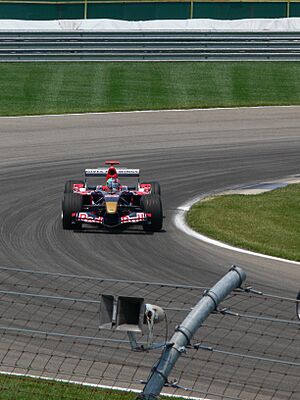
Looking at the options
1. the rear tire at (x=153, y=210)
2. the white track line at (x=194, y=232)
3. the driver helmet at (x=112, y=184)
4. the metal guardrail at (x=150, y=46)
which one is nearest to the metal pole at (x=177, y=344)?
the white track line at (x=194, y=232)

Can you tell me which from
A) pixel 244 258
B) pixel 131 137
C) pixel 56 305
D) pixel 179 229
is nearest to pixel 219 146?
pixel 131 137

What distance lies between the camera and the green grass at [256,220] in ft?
52.9

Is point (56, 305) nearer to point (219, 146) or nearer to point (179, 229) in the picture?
point (179, 229)

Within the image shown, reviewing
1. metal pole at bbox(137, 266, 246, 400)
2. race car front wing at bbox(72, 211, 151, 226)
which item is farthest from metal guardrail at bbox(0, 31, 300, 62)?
metal pole at bbox(137, 266, 246, 400)

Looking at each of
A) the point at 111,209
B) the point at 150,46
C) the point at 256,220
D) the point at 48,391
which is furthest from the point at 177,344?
the point at 150,46

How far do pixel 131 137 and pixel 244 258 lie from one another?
40.5ft

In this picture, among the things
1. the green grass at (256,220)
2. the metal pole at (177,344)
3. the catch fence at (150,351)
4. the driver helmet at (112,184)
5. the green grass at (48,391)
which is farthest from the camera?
the driver helmet at (112,184)

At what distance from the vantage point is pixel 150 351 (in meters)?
10.8

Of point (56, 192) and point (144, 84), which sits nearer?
point (56, 192)

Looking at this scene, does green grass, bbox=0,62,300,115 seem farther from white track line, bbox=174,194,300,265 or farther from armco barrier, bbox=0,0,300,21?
white track line, bbox=174,194,300,265

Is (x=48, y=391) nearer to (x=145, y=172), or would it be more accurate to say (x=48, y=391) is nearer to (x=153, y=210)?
(x=153, y=210)

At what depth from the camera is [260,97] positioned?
32219 millimetres

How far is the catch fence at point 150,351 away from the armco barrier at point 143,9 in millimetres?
34288

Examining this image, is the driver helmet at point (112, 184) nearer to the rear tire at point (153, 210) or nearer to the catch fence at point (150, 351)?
the rear tire at point (153, 210)
